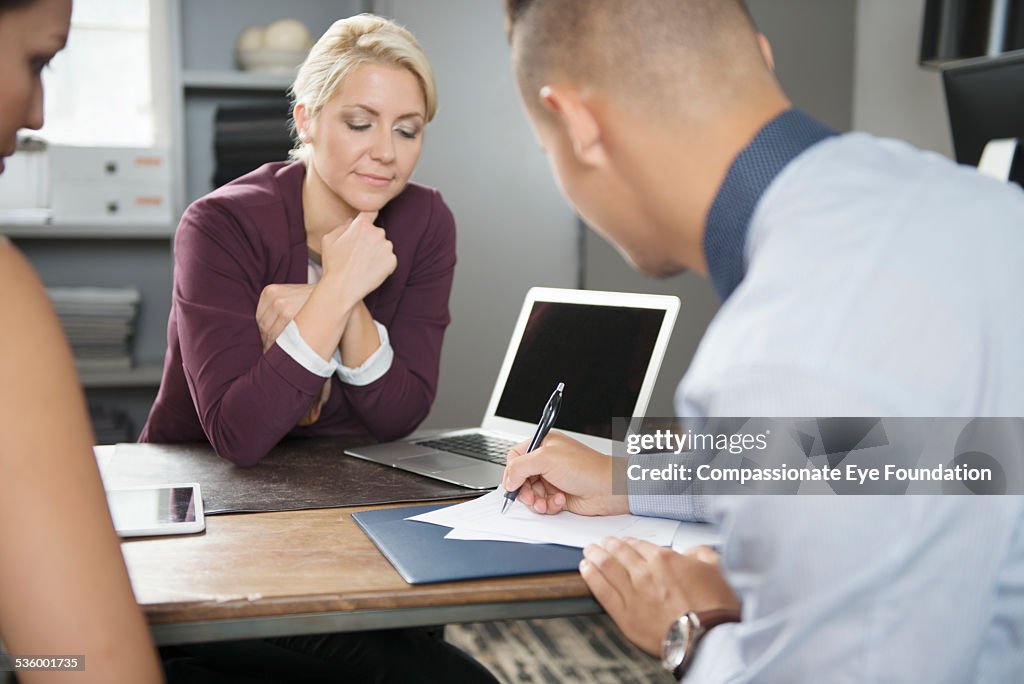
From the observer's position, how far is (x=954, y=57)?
255 centimetres

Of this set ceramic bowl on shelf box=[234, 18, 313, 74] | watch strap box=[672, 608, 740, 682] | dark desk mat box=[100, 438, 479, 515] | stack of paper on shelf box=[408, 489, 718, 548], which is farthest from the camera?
ceramic bowl on shelf box=[234, 18, 313, 74]

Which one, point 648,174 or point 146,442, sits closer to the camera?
point 648,174

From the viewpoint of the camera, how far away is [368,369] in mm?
1691

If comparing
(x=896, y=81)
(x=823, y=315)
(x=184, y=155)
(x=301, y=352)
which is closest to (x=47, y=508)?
(x=823, y=315)

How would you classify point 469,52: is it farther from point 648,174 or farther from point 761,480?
point 761,480

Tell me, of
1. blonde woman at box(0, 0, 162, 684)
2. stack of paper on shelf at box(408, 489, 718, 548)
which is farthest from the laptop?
blonde woman at box(0, 0, 162, 684)

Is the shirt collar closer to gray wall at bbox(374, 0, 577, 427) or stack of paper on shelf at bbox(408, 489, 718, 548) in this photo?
stack of paper on shelf at bbox(408, 489, 718, 548)

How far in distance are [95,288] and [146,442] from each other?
1.56 metres

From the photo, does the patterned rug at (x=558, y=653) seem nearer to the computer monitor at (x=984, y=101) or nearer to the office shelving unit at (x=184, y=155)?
the office shelving unit at (x=184, y=155)

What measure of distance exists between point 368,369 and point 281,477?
12.3 inches

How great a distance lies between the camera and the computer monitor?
1336 mm

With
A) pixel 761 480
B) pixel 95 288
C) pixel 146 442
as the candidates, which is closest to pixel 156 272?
pixel 95 288

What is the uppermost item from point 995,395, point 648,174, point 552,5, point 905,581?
point 552,5

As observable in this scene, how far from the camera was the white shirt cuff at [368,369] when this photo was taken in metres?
1.69
